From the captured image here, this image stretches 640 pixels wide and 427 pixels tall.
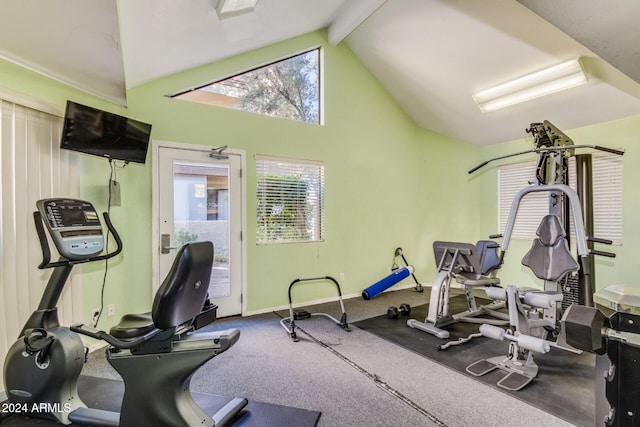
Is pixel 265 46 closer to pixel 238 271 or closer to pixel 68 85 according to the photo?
pixel 68 85

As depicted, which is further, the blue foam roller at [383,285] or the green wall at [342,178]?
the blue foam roller at [383,285]

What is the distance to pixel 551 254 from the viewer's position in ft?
9.36

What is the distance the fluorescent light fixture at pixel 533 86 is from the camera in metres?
3.32

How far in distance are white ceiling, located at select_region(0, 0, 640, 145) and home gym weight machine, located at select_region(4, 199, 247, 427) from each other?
128 cm

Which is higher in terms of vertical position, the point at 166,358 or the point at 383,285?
the point at 166,358

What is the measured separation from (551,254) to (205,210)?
369 centimetres

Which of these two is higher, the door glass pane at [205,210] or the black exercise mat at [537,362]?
the door glass pane at [205,210]

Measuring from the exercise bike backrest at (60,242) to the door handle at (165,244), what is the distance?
134cm

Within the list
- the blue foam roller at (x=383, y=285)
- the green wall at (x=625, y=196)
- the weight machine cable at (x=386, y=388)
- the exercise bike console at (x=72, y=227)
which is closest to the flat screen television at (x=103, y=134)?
the exercise bike console at (x=72, y=227)

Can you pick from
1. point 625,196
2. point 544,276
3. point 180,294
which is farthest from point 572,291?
point 180,294

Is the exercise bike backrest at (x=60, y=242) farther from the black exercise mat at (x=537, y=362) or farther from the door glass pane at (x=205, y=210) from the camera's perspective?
the black exercise mat at (x=537, y=362)

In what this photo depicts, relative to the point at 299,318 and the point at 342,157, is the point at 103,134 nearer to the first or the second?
the point at 299,318

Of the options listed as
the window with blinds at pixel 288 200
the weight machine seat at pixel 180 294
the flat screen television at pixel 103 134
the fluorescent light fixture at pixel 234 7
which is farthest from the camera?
the window with blinds at pixel 288 200

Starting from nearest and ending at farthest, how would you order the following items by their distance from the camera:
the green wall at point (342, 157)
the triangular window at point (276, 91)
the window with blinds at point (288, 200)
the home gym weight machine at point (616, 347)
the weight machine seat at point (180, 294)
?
the home gym weight machine at point (616, 347) → the weight machine seat at point (180, 294) → the green wall at point (342, 157) → the triangular window at point (276, 91) → the window with blinds at point (288, 200)
